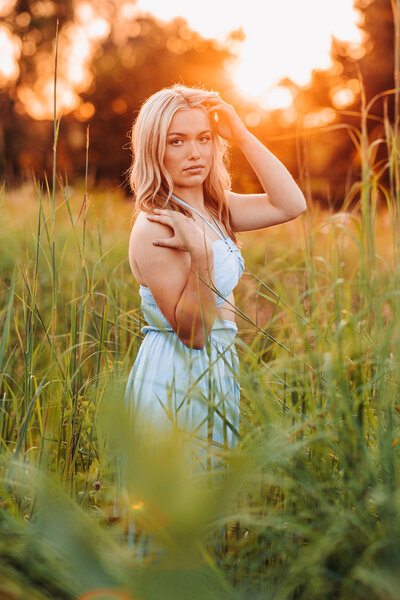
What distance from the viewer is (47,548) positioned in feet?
2.91

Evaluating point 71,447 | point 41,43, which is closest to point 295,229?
point 71,447

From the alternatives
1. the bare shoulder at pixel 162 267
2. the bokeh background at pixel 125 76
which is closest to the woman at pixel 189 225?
the bare shoulder at pixel 162 267

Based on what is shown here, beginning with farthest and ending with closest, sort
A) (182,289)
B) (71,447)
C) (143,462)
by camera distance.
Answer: (182,289) < (71,447) < (143,462)

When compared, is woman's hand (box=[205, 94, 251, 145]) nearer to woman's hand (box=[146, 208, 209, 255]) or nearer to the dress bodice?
the dress bodice

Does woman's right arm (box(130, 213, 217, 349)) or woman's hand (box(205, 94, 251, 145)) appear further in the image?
woman's hand (box(205, 94, 251, 145))

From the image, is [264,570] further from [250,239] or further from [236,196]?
[250,239]

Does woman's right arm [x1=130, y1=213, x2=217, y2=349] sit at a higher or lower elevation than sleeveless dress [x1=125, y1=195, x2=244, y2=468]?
higher

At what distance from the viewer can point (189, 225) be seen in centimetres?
154

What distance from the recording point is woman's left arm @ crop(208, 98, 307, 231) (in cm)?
189

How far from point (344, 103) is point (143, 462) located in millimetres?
18678

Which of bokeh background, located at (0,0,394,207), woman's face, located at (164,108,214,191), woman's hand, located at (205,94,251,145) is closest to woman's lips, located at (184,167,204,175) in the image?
woman's face, located at (164,108,214,191)

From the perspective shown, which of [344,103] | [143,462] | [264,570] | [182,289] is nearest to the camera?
[143,462]

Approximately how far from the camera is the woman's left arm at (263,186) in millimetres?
1892

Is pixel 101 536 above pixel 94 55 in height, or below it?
below
